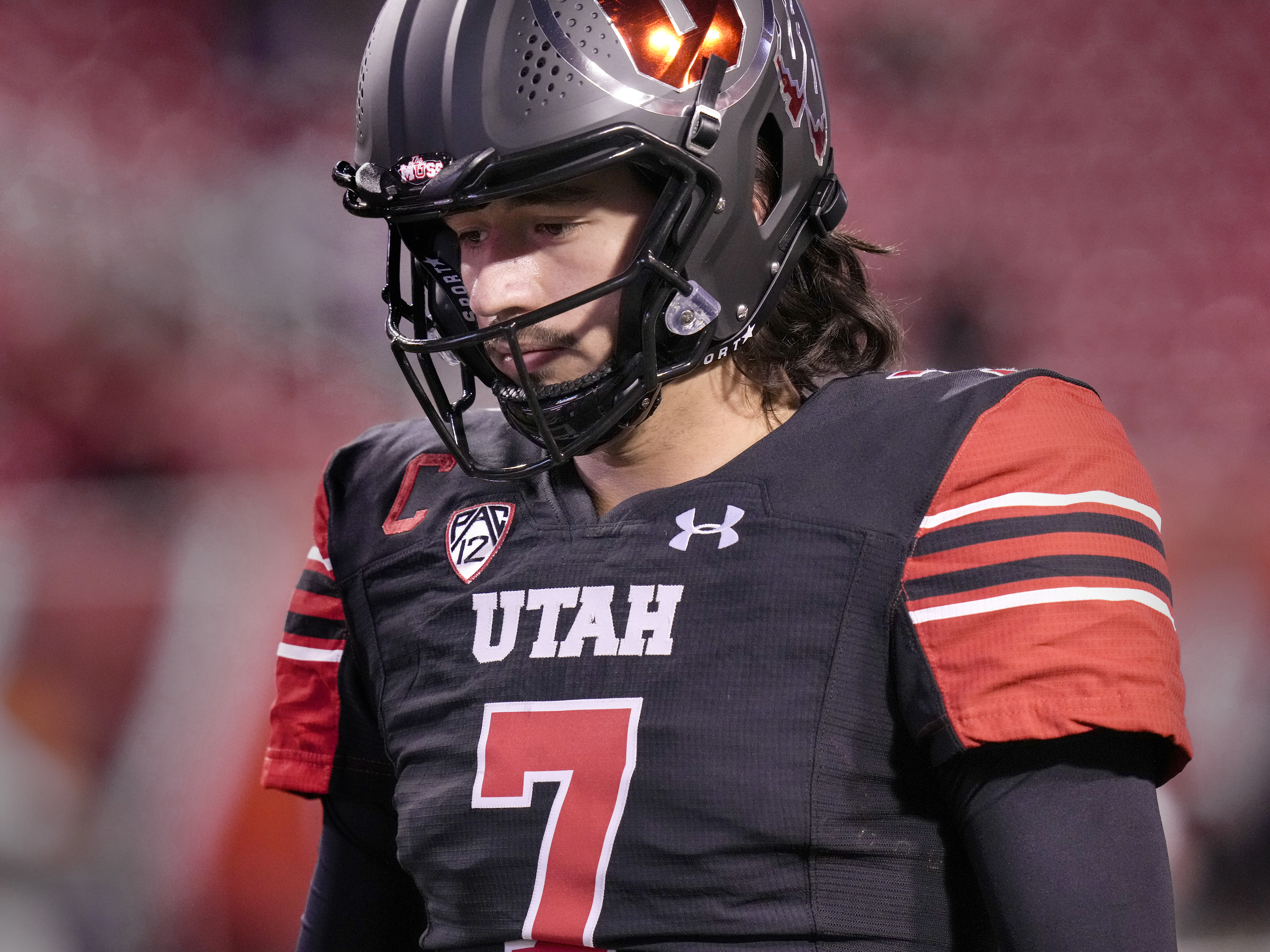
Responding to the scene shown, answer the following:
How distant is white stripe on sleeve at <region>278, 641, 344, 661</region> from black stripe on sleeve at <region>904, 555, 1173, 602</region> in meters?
0.50

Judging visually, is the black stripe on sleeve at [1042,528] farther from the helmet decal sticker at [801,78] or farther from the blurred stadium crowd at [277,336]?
the blurred stadium crowd at [277,336]

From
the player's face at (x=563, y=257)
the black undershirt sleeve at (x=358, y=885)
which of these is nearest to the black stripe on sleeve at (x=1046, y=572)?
the player's face at (x=563, y=257)

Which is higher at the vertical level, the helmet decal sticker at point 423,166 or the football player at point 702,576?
the helmet decal sticker at point 423,166

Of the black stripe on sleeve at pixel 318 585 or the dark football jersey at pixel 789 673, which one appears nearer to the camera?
the dark football jersey at pixel 789 673

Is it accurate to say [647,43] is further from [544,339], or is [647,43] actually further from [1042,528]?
[1042,528]

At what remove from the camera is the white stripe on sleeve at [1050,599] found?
0.68 metres

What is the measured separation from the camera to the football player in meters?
0.68

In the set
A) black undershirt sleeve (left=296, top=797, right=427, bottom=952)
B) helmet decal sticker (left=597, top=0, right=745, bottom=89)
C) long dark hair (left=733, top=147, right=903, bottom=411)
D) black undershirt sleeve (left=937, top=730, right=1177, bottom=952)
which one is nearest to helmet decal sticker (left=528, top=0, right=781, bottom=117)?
helmet decal sticker (left=597, top=0, right=745, bottom=89)

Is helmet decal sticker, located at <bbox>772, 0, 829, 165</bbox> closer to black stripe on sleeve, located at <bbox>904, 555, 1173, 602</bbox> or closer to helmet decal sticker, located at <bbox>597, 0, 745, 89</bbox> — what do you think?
helmet decal sticker, located at <bbox>597, 0, 745, 89</bbox>

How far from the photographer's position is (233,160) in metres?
1.98

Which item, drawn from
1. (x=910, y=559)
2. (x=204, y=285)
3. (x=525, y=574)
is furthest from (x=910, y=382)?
(x=204, y=285)

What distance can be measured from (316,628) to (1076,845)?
61 centimetres

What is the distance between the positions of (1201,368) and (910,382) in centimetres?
104

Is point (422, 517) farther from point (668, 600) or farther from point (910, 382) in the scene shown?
point (910, 382)
